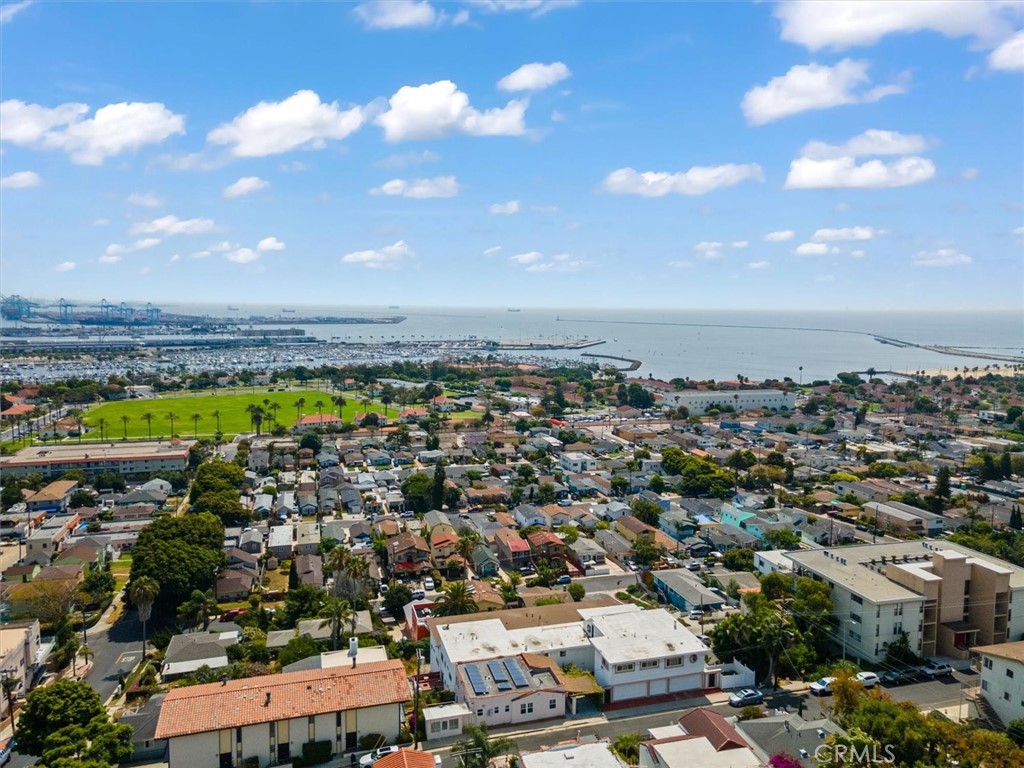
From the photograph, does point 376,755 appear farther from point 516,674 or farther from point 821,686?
point 821,686

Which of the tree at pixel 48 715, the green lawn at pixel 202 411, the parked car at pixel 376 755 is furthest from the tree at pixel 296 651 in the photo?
the green lawn at pixel 202 411

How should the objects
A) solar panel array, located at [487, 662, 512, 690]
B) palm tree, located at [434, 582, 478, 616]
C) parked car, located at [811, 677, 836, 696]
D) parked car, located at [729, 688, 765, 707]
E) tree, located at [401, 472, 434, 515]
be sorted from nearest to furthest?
solar panel array, located at [487, 662, 512, 690] → parked car, located at [729, 688, 765, 707] → parked car, located at [811, 677, 836, 696] → palm tree, located at [434, 582, 478, 616] → tree, located at [401, 472, 434, 515]

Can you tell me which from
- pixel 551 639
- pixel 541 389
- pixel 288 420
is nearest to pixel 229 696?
pixel 551 639

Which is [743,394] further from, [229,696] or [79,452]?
[229,696]

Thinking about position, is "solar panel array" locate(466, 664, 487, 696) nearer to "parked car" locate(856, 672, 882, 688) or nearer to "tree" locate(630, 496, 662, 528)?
"parked car" locate(856, 672, 882, 688)

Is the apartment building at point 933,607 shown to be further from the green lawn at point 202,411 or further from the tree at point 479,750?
the green lawn at point 202,411

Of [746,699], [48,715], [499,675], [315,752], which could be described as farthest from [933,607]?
[48,715]

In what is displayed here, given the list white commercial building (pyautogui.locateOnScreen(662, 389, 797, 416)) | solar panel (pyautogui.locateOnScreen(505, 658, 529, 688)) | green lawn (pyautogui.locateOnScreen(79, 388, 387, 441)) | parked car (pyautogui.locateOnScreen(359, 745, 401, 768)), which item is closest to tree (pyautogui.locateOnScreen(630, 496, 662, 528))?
solar panel (pyautogui.locateOnScreen(505, 658, 529, 688))
